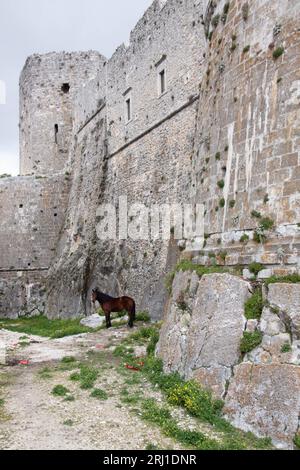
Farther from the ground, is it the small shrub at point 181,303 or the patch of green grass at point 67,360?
the small shrub at point 181,303

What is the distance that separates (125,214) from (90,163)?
5.56 metres

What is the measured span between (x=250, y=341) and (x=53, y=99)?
2413 cm

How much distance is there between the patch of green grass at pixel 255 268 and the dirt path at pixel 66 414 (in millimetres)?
2376

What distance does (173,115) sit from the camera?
14422mm

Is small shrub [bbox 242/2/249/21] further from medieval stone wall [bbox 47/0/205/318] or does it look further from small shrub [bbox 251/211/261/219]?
medieval stone wall [bbox 47/0/205/318]

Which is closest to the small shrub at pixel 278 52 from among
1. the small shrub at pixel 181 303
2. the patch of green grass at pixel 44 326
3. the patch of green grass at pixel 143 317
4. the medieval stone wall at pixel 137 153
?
the small shrub at pixel 181 303

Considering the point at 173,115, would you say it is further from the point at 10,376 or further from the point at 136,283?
the point at 10,376

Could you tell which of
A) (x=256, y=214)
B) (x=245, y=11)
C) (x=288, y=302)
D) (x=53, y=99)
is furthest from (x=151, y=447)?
(x=53, y=99)

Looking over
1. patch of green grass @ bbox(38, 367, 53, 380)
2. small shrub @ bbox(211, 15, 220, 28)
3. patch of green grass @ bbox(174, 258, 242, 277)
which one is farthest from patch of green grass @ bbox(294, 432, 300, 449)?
small shrub @ bbox(211, 15, 220, 28)

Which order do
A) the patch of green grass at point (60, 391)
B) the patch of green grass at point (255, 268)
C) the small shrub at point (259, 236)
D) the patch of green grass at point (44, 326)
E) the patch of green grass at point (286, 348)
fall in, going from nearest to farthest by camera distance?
1. the patch of green grass at point (286, 348)
2. the patch of green grass at point (255, 268)
3. the small shrub at point (259, 236)
4. the patch of green grass at point (60, 391)
5. the patch of green grass at point (44, 326)

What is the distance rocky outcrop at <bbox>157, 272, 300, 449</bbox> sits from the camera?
18.0 feet

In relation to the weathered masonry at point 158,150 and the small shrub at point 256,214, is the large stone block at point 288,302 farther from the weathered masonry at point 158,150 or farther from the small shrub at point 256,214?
the small shrub at point 256,214

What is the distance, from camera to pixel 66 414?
6109mm

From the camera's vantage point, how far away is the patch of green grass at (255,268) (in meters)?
6.59
